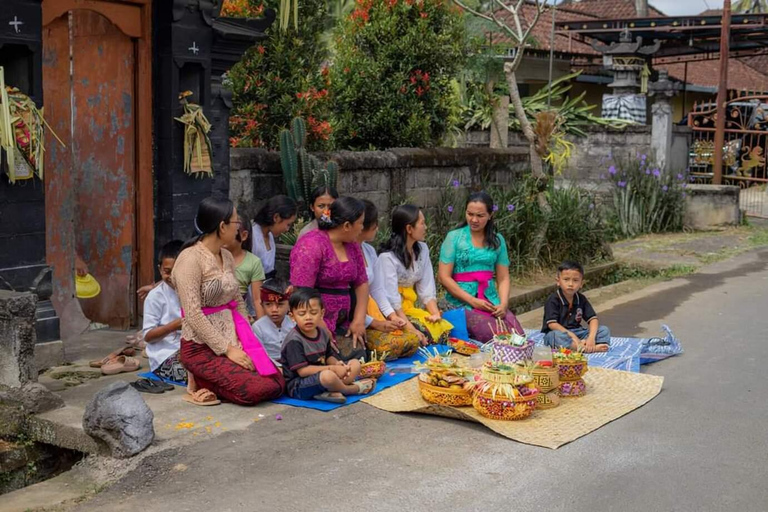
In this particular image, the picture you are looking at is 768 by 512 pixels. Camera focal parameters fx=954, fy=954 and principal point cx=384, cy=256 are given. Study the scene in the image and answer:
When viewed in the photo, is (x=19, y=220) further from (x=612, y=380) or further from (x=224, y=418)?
(x=612, y=380)

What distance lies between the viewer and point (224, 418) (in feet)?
20.7

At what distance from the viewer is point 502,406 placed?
6277 mm

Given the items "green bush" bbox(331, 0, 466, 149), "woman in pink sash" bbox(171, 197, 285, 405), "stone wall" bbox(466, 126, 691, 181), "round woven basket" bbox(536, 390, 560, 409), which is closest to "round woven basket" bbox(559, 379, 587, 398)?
"round woven basket" bbox(536, 390, 560, 409)

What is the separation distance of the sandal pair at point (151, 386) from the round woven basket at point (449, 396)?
1.89 m

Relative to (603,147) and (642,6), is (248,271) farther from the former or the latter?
(642,6)

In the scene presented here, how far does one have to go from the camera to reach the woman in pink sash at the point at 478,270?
853 centimetres

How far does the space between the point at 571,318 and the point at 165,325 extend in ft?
11.3

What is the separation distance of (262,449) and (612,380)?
9.84 feet

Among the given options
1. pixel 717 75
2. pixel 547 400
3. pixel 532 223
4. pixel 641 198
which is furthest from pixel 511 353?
pixel 717 75

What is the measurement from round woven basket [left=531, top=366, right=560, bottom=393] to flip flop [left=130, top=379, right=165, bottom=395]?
2648 mm

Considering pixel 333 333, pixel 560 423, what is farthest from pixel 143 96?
pixel 560 423

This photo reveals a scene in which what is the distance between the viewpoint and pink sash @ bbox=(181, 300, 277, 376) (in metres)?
6.65

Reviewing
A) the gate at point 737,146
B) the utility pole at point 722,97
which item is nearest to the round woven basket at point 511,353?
the utility pole at point 722,97

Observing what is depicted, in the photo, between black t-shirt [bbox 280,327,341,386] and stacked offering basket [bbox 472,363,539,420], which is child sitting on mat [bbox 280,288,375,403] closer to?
black t-shirt [bbox 280,327,341,386]
